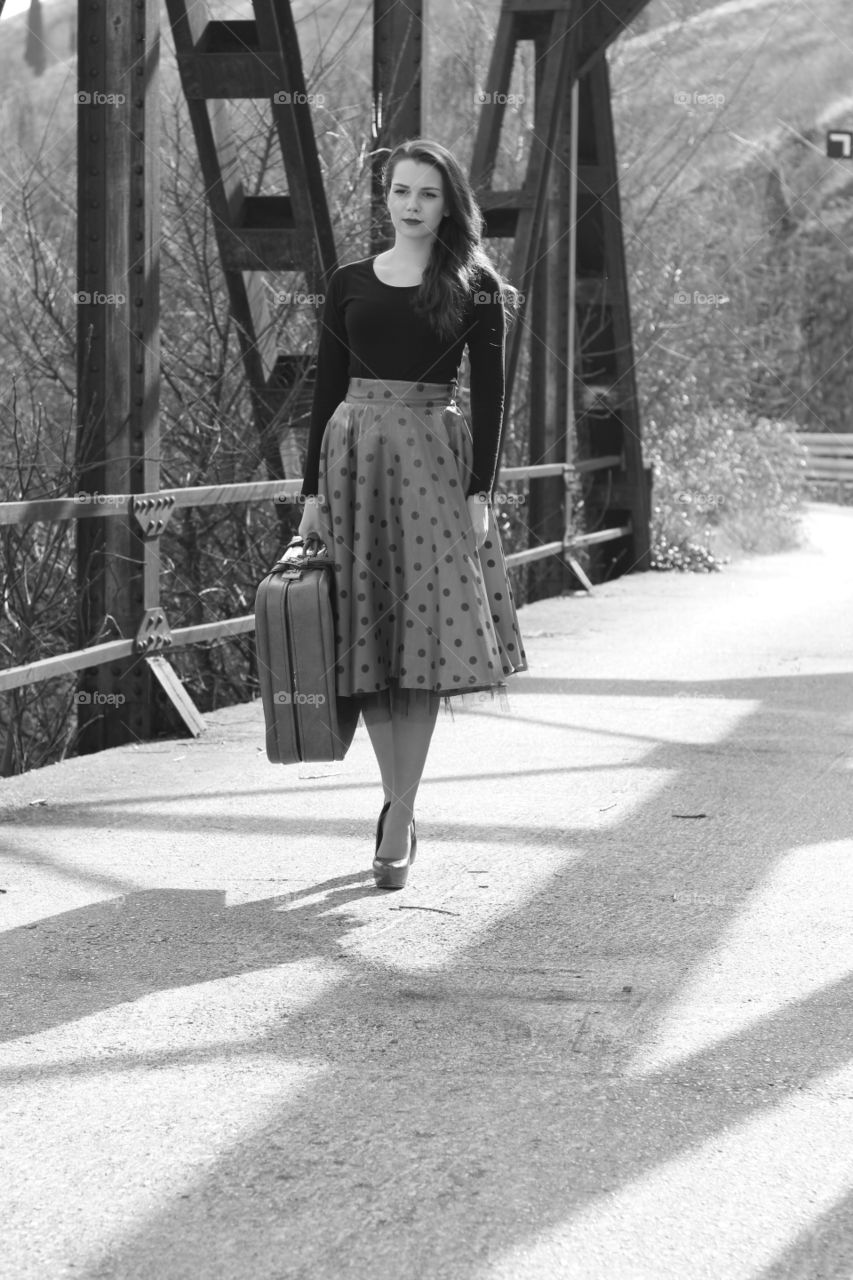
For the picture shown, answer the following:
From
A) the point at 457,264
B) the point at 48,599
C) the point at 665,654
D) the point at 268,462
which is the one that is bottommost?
the point at 665,654

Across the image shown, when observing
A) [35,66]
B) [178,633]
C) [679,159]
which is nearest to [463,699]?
[178,633]

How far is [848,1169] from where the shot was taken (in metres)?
2.62

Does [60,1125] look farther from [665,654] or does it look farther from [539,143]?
[539,143]

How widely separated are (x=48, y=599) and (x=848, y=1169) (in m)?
5.19

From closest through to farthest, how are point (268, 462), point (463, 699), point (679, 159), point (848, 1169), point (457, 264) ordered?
point (848, 1169) → point (457, 264) → point (463, 699) → point (268, 462) → point (679, 159)

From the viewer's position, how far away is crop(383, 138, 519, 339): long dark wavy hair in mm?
4074

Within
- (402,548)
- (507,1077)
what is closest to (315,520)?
(402,548)

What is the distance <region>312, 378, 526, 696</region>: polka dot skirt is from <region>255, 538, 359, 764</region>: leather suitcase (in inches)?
2.7

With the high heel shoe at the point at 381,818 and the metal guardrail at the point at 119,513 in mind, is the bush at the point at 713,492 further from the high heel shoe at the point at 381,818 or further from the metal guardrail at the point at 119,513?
the high heel shoe at the point at 381,818

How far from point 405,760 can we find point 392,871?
26cm

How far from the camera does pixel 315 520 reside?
4199mm

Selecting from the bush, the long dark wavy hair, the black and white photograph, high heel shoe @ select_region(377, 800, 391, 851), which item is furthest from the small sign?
high heel shoe @ select_region(377, 800, 391, 851)

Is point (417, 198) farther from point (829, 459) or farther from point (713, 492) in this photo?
point (829, 459)

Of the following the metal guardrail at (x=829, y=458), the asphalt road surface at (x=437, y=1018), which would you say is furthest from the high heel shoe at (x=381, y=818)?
the metal guardrail at (x=829, y=458)
